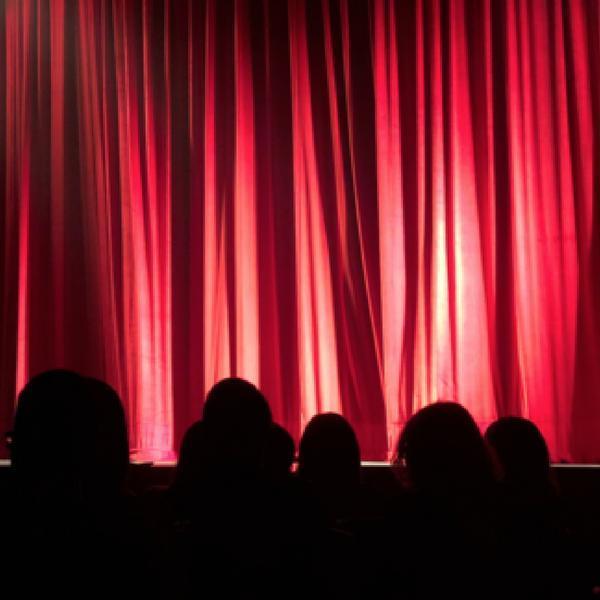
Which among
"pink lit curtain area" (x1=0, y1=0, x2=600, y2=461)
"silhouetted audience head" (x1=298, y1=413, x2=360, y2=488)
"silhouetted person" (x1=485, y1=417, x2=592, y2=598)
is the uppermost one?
"pink lit curtain area" (x1=0, y1=0, x2=600, y2=461)

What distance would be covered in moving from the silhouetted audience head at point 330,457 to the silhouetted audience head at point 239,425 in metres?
0.92

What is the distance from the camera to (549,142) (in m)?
A: 4.67

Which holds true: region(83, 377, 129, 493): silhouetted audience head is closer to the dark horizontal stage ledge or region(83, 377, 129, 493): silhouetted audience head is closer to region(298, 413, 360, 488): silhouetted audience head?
region(298, 413, 360, 488): silhouetted audience head

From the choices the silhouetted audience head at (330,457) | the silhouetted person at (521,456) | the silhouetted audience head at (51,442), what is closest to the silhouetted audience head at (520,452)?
the silhouetted person at (521,456)

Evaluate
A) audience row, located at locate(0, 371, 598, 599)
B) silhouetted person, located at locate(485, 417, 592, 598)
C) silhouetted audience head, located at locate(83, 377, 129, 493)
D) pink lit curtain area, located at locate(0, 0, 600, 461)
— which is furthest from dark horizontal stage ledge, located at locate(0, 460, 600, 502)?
silhouetted audience head, located at locate(83, 377, 129, 493)

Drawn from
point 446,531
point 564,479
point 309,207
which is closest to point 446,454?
→ point 446,531

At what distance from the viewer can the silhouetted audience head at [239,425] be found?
1758mm

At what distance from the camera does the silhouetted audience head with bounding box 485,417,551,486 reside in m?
2.38

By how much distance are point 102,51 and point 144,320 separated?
5.73 ft

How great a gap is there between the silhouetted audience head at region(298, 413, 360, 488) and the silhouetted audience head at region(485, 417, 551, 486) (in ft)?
1.57

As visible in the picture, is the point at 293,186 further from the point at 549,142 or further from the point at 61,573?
the point at 61,573

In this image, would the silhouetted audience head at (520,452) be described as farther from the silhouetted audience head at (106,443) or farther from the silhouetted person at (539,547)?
the silhouetted audience head at (106,443)

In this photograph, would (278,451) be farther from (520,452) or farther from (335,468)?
(520,452)

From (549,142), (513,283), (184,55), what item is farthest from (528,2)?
(184,55)
